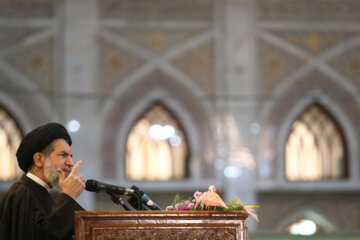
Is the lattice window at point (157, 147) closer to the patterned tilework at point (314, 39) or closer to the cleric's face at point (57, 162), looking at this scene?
the patterned tilework at point (314, 39)

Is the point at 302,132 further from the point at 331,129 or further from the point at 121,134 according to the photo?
the point at 121,134

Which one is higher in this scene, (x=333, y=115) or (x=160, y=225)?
(x=333, y=115)

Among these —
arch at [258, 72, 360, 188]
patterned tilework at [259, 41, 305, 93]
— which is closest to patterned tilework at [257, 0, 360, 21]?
patterned tilework at [259, 41, 305, 93]

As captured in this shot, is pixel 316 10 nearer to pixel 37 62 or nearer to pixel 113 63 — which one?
pixel 113 63

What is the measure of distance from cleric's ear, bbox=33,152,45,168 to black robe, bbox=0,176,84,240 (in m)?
0.08

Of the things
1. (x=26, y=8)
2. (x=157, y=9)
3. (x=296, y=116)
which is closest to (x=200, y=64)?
(x=157, y=9)

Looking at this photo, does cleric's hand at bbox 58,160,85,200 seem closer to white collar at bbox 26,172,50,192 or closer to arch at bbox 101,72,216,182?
white collar at bbox 26,172,50,192

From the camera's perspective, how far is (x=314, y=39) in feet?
33.0

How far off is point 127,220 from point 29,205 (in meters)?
0.59

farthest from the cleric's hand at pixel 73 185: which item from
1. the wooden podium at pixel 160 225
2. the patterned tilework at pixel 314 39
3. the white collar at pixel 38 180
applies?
the patterned tilework at pixel 314 39

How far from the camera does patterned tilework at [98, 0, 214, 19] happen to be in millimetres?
9852

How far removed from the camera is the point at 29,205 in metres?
3.03

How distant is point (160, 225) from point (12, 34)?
7.48 meters

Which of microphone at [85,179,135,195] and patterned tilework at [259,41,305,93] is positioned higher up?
patterned tilework at [259,41,305,93]
